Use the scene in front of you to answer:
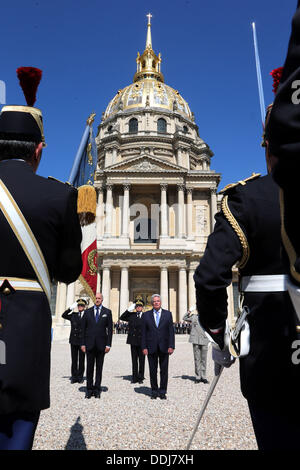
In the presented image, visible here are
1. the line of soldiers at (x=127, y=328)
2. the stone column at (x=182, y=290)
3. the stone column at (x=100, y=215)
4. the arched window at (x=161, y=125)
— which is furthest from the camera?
the arched window at (x=161, y=125)

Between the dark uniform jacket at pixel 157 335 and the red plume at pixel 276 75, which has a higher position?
the red plume at pixel 276 75

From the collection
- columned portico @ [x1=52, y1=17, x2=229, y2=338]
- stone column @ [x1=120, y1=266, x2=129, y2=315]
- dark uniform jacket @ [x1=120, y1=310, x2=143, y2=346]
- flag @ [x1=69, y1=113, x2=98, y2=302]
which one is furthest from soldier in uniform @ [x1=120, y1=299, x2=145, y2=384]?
stone column @ [x1=120, y1=266, x2=129, y2=315]

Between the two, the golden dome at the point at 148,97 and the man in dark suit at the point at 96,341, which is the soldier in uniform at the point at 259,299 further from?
the golden dome at the point at 148,97

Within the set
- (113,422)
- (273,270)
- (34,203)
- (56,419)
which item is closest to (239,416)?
(113,422)

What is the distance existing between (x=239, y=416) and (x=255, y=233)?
506 centimetres

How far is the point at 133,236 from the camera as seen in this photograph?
37.9m

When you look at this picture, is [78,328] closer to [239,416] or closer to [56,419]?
[56,419]

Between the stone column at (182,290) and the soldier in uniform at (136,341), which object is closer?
the soldier in uniform at (136,341)

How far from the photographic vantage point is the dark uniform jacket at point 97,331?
7617 millimetres

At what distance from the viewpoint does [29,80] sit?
227 centimetres

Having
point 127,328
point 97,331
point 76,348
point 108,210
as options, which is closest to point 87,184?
point 97,331

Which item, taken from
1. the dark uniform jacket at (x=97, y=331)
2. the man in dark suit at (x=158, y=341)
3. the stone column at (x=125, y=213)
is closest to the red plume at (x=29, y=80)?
the dark uniform jacket at (x=97, y=331)

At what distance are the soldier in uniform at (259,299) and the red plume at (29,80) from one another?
4.91 ft

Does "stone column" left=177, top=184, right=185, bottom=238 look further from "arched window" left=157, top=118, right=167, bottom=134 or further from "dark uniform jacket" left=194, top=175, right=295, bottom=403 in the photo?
"dark uniform jacket" left=194, top=175, right=295, bottom=403
